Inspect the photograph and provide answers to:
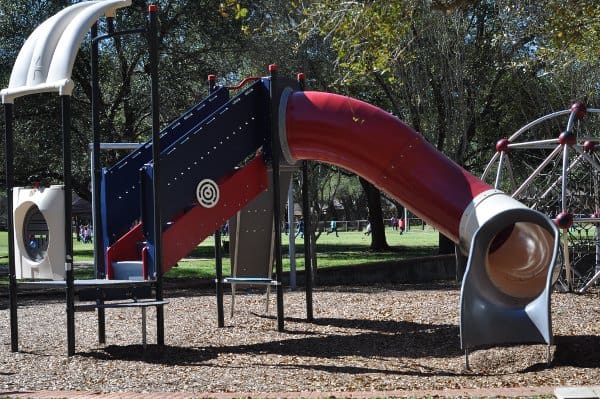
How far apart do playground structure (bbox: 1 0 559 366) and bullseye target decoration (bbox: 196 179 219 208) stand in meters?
0.01

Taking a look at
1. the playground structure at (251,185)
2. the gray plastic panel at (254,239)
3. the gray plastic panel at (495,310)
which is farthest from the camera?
the gray plastic panel at (254,239)

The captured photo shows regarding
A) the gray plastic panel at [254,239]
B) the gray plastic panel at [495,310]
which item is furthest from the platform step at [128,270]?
the gray plastic panel at [495,310]

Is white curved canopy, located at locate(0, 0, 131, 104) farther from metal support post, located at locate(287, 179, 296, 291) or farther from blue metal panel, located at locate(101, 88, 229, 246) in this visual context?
metal support post, located at locate(287, 179, 296, 291)

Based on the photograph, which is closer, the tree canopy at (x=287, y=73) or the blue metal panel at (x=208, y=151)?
the blue metal panel at (x=208, y=151)

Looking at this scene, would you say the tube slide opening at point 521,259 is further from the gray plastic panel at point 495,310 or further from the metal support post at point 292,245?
the metal support post at point 292,245

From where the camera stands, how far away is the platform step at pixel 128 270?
9750 mm

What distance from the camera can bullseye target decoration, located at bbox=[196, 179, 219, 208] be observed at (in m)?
10.3

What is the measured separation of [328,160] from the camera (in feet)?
35.1

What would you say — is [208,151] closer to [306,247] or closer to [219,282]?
[219,282]

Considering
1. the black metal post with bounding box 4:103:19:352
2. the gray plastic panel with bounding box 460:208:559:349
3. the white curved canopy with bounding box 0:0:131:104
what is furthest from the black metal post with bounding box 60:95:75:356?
the gray plastic panel with bounding box 460:208:559:349

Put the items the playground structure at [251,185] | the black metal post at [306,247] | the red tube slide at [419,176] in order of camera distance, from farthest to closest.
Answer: the black metal post at [306,247] < the red tube slide at [419,176] < the playground structure at [251,185]

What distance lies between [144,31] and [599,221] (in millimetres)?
7489

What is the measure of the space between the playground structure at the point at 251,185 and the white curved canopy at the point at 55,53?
14mm

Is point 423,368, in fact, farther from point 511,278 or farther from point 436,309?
point 436,309
